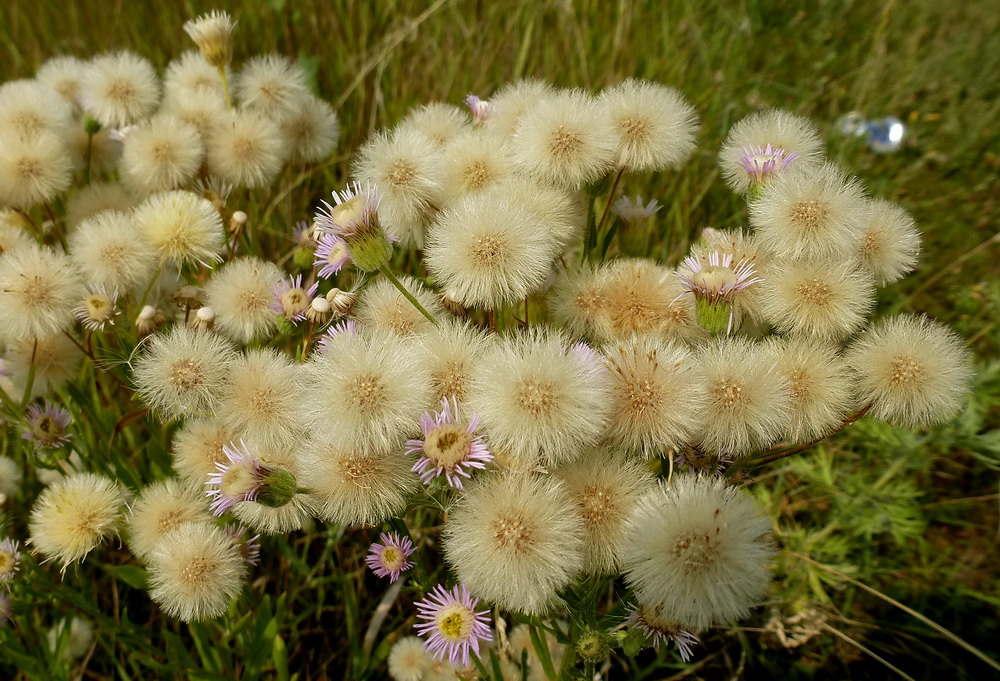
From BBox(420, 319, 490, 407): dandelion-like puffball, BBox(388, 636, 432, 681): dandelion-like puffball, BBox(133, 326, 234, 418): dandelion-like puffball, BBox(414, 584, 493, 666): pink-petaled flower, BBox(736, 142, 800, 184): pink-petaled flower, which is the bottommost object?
BBox(388, 636, 432, 681): dandelion-like puffball

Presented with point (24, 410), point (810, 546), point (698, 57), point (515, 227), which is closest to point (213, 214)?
point (24, 410)

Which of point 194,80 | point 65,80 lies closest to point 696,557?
point 194,80

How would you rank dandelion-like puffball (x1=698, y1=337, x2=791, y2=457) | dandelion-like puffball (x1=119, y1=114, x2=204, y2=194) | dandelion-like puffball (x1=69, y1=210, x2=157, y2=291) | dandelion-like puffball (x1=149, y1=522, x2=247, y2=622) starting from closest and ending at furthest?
dandelion-like puffball (x1=698, y1=337, x2=791, y2=457), dandelion-like puffball (x1=149, y1=522, x2=247, y2=622), dandelion-like puffball (x1=69, y1=210, x2=157, y2=291), dandelion-like puffball (x1=119, y1=114, x2=204, y2=194)

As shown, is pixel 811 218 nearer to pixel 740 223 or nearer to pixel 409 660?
pixel 740 223

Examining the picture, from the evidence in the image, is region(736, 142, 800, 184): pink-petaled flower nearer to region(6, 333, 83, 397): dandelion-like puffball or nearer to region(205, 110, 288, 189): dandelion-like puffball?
region(205, 110, 288, 189): dandelion-like puffball

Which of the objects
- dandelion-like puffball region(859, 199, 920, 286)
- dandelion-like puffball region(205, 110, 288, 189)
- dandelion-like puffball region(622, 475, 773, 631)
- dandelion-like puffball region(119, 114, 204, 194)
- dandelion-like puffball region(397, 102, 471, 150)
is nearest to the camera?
dandelion-like puffball region(622, 475, 773, 631)

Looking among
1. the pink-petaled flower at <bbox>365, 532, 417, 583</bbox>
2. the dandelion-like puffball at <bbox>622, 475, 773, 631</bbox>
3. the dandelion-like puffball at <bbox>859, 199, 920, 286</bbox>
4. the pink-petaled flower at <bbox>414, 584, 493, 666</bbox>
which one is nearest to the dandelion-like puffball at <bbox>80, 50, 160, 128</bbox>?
the pink-petaled flower at <bbox>365, 532, 417, 583</bbox>

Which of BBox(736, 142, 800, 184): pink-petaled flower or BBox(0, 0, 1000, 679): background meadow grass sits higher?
BBox(736, 142, 800, 184): pink-petaled flower

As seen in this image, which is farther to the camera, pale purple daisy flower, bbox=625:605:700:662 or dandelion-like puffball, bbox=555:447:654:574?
pale purple daisy flower, bbox=625:605:700:662

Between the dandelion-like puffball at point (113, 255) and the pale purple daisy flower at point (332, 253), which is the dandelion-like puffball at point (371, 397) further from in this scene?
the dandelion-like puffball at point (113, 255)
